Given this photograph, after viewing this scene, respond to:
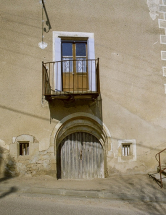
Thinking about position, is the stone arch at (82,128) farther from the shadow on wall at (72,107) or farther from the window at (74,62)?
the window at (74,62)

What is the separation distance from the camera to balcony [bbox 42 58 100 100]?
6.30m

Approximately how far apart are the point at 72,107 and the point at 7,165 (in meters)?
2.56

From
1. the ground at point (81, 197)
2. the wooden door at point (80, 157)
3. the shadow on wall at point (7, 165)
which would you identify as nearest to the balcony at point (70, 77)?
the wooden door at point (80, 157)

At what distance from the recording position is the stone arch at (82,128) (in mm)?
6344

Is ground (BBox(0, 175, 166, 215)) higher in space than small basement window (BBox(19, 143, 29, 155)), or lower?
lower

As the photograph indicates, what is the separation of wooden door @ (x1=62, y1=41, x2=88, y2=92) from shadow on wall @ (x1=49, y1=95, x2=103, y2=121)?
0.43 metres

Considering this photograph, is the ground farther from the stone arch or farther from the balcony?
the balcony

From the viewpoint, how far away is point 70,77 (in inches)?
261

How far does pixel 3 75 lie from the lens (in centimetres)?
627

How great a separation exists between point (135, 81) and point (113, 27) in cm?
195

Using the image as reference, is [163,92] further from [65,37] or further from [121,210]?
[121,210]

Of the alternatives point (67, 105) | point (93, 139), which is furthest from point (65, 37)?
point (93, 139)

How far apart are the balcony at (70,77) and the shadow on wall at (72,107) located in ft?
1.04

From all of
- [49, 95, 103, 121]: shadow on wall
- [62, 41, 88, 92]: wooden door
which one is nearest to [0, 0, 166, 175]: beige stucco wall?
[49, 95, 103, 121]: shadow on wall
